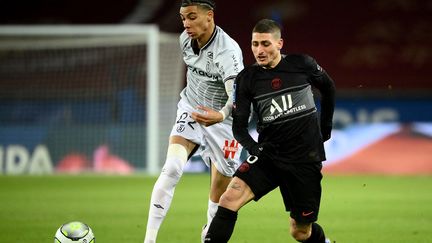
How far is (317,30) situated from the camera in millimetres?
22875

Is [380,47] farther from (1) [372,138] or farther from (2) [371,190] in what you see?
(2) [371,190]

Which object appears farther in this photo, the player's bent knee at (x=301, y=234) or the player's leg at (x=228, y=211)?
the player's bent knee at (x=301, y=234)

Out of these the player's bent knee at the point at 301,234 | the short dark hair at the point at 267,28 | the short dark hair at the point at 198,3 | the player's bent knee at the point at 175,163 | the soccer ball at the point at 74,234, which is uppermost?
the short dark hair at the point at 198,3

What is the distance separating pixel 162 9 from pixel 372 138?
28.1ft

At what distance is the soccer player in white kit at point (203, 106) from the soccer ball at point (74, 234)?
0.45 metres

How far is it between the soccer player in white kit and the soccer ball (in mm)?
446


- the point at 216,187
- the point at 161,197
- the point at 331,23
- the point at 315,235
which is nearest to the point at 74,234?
the point at 161,197

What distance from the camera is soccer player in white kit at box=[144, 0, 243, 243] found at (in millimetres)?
6805

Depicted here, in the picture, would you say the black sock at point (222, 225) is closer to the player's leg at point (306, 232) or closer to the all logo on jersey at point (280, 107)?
the player's leg at point (306, 232)

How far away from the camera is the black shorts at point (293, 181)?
6133mm

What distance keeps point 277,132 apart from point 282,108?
17 centimetres

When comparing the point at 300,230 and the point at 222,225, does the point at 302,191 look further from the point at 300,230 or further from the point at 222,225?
the point at 222,225

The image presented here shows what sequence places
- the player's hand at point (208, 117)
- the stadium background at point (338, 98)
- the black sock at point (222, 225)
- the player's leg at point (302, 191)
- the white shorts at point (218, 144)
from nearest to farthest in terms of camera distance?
the black sock at point (222, 225) → the player's leg at point (302, 191) → the player's hand at point (208, 117) → the white shorts at point (218, 144) → the stadium background at point (338, 98)

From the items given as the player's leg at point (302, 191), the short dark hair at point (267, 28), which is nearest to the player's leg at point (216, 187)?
the player's leg at point (302, 191)
